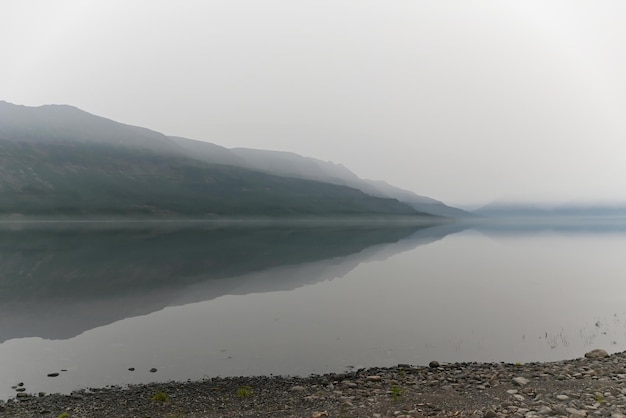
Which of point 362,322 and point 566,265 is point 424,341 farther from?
point 566,265

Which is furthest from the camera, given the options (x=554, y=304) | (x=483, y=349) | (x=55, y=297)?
(x=55, y=297)

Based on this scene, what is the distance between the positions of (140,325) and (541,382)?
86.9 feet

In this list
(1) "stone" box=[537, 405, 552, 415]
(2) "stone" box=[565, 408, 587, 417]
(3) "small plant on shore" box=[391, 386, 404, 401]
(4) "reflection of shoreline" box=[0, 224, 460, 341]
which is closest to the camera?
(2) "stone" box=[565, 408, 587, 417]

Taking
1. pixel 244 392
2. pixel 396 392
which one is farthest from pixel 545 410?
pixel 244 392

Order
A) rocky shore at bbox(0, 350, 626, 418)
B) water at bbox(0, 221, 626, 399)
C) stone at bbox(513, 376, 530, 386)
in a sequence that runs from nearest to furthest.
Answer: rocky shore at bbox(0, 350, 626, 418) < stone at bbox(513, 376, 530, 386) < water at bbox(0, 221, 626, 399)

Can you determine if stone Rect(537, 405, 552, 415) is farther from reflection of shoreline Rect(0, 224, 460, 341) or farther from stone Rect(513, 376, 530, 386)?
reflection of shoreline Rect(0, 224, 460, 341)

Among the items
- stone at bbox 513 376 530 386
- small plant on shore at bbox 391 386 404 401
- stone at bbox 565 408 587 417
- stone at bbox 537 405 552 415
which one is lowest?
small plant on shore at bbox 391 386 404 401

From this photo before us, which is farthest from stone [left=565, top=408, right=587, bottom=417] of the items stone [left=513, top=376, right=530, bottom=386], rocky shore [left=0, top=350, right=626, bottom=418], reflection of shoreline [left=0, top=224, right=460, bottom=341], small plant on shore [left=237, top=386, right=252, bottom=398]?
reflection of shoreline [left=0, top=224, right=460, bottom=341]

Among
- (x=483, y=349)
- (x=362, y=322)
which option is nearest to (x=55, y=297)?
(x=362, y=322)

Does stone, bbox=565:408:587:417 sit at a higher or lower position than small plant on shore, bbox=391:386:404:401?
higher

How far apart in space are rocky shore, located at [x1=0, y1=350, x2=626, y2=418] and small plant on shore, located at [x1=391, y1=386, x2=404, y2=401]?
1.5 inches

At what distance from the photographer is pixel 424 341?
87.0 ft

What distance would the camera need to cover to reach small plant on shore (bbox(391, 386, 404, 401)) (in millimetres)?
15258

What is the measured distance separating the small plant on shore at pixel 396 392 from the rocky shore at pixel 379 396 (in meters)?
0.04
